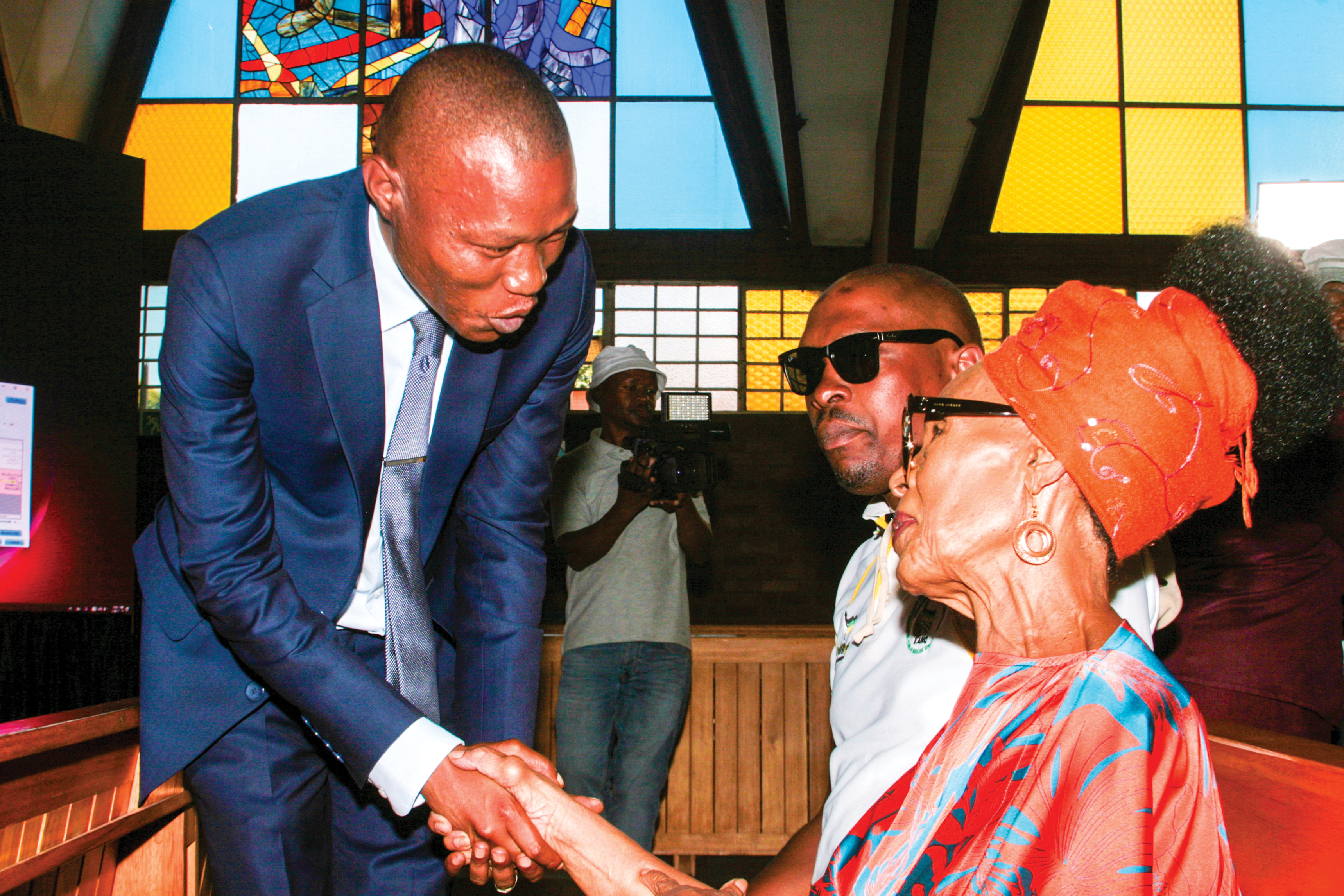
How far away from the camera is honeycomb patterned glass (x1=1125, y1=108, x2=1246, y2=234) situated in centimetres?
899

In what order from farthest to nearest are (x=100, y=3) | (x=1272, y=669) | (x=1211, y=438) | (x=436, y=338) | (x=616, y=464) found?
(x=100, y=3)
(x=616, y=464)
(x=1272, y=669)
(x=436, y=338)
(x=1211, y=438)

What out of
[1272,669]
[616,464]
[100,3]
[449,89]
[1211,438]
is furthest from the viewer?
[100,3]

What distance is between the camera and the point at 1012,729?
115 cm

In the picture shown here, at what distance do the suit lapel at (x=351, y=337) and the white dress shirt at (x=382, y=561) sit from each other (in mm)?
26

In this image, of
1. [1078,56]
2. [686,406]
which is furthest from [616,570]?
[1078,56]

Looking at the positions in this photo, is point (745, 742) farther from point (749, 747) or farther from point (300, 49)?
point (300, 49)

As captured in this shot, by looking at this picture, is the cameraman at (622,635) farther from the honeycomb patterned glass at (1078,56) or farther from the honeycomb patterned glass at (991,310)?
the honeycomb patterned glass at (1078,56)

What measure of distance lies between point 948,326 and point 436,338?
116 centimetres

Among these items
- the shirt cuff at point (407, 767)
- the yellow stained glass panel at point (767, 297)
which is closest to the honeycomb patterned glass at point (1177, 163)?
the yellow stained glass panel at point (767, 297)

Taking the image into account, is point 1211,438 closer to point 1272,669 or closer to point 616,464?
point 1272,669

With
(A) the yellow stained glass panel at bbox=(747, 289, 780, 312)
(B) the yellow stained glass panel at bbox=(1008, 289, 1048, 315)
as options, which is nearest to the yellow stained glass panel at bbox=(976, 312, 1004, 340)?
(B) the yellow stained glass panel at bbox=(1008, 289, 1048, 315)

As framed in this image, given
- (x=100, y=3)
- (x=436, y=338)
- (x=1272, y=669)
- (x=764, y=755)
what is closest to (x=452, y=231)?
(x=436, y=338)

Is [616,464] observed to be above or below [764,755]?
above

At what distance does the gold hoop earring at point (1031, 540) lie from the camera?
1200mm
